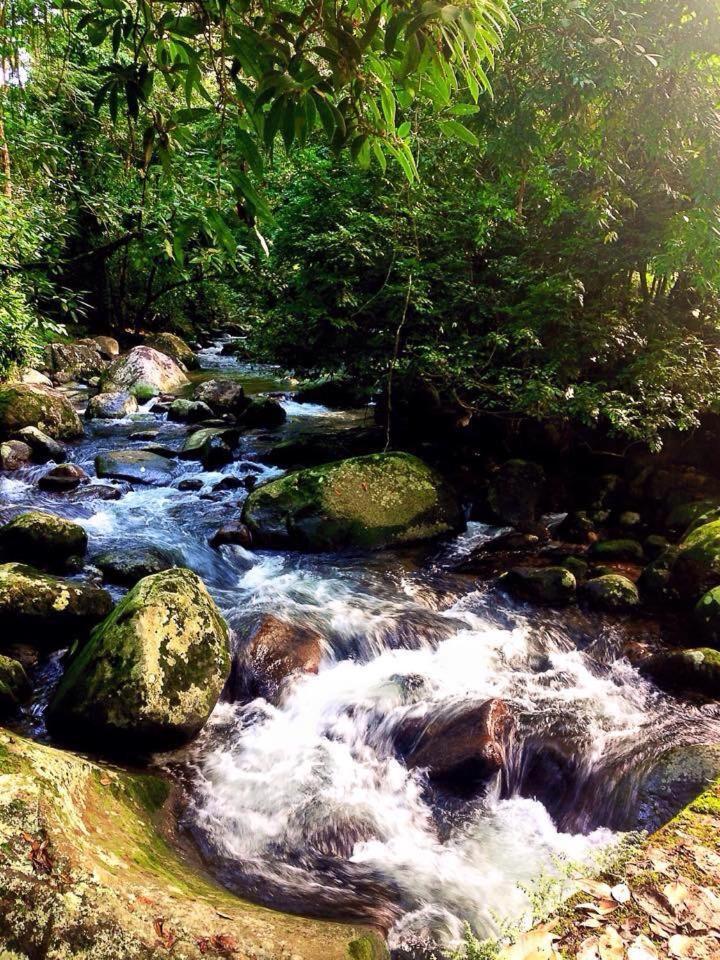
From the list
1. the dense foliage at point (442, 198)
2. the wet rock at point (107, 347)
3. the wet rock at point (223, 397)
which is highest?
the dense foliage at point (442, 198)

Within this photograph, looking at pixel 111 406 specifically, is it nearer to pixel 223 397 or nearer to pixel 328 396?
pixel 223 397

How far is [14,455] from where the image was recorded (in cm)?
993

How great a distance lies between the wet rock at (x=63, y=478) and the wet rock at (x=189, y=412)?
3.96 meters

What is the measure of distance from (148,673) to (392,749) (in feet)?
6.21

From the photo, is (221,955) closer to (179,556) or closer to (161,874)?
(161,874)

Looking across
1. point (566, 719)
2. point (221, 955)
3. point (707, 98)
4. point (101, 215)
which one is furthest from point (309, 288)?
point (221, 955)

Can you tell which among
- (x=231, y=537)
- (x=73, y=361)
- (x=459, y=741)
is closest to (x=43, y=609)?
(x=231, y=537)

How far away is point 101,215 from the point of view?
16.9ft

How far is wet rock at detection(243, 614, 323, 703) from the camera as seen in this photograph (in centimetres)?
507

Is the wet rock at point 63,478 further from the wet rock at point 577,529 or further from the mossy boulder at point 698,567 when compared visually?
the mossy boulder at point 698,567

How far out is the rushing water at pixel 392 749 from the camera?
3.53m

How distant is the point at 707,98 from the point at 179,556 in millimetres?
7009

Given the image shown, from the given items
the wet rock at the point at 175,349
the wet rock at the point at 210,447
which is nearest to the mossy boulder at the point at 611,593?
the wet rock at the point at 210,447

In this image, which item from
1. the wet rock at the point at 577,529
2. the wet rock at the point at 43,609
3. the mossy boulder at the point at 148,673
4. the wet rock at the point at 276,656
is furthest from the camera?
the wet rock at the point at 577,529
